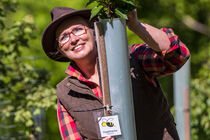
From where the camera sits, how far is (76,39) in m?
1.99

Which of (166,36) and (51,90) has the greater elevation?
(166,36)

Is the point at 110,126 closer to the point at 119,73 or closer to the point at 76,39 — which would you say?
the point at 119,73

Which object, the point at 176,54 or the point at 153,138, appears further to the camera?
the point at 153,138

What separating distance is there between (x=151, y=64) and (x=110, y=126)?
1.89 ft

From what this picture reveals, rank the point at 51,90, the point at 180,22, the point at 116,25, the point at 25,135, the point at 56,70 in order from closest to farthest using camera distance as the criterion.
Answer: the point at 116,25 → the point at 51,90 → the point at 25,135 → the point at 56,70 → the point at 180,22

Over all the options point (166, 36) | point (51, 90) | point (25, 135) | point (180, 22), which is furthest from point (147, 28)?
point (180, 22)

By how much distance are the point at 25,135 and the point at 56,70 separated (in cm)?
88

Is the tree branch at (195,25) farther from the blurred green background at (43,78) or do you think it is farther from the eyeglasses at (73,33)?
the eyeglasses at (73,33)

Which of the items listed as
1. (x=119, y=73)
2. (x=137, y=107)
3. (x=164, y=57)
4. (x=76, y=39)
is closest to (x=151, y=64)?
(x=164, y=57)

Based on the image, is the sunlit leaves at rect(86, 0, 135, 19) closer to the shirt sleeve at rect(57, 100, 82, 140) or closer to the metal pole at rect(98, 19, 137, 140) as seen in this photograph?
the metal pole at rect(98, 19, 137, 140)

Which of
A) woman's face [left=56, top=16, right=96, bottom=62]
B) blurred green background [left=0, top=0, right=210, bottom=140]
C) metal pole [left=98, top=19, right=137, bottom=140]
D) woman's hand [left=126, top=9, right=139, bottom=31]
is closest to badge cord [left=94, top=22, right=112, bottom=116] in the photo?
metal pole [left=98, top=19, right=137, bottom=140]

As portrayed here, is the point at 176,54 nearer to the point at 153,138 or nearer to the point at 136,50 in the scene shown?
the point at 136,50

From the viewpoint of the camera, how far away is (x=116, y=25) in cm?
141

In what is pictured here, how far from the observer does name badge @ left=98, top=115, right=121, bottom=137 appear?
4.78 feet
